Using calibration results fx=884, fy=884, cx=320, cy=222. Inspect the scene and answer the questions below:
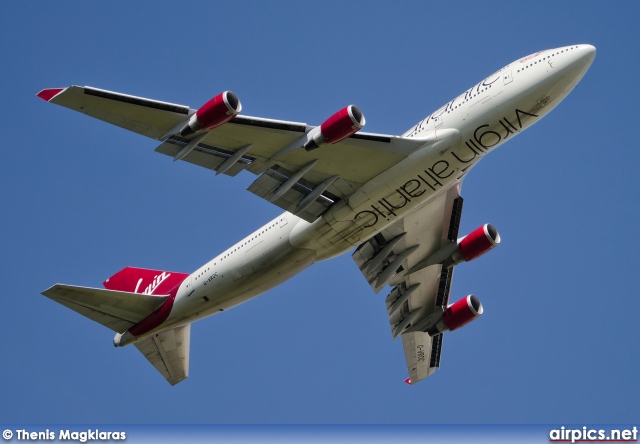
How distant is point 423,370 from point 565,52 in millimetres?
22094

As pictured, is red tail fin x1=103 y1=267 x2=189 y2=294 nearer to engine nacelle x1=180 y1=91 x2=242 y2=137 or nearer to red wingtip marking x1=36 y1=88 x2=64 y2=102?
engine nacelle x1=180 y1=91 x2=242 y2=137

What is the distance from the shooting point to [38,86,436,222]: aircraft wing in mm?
34688

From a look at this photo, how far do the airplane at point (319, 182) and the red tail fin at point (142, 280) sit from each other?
88 millimetres

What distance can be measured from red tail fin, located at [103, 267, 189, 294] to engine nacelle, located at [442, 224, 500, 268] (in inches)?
550

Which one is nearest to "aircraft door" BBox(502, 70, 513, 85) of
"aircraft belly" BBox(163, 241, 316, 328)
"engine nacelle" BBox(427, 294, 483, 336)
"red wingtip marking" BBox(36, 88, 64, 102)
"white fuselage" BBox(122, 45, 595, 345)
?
"white fuselage" BBox(122, 45, 595, 345)

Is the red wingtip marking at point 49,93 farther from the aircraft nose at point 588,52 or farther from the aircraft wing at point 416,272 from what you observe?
the aircraft nose at point 588,52

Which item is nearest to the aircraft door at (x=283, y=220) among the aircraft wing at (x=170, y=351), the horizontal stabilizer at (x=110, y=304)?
the horizontal stabilizer at (x=110, y=304)

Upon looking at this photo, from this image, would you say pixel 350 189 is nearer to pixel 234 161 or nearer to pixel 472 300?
pixel 234 161

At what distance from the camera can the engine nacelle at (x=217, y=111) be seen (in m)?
33.6

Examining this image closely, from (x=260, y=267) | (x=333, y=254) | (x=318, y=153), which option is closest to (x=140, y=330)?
(x=260, y=267)

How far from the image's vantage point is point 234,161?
36875 millimetres

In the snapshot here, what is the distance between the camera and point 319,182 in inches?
1527

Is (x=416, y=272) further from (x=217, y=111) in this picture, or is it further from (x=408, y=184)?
(x=217, y=111)

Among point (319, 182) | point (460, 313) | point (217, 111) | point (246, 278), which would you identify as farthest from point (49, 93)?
point (460, 313)
